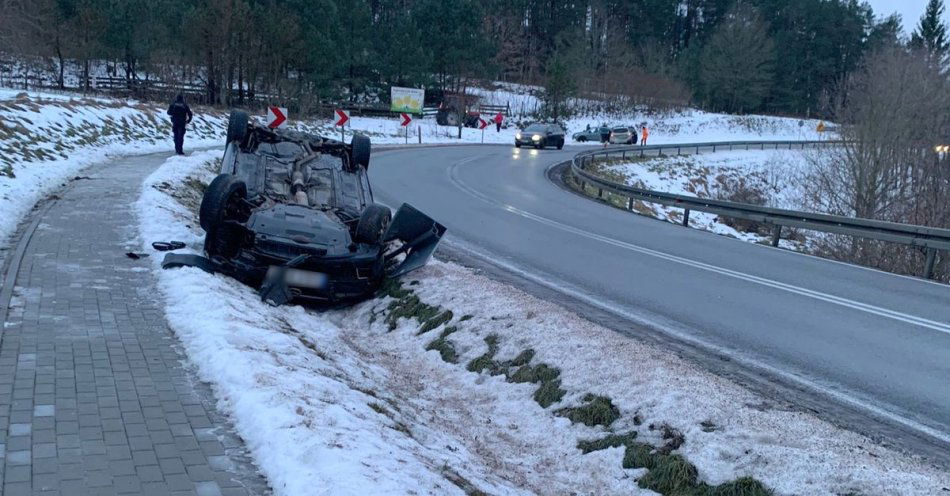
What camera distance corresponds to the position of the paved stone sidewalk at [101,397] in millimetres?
4477

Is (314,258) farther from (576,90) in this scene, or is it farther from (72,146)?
(576,90)

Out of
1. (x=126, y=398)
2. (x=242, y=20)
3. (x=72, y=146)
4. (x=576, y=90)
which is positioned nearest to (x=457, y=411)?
(x=126, y=398)

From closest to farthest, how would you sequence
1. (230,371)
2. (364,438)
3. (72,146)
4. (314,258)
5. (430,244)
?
(364,438) → (230,371) → (314,258) → (430,244) → (72,146)

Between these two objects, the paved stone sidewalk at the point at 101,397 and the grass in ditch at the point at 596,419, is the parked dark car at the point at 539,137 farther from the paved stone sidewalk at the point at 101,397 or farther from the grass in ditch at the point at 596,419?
the paved stone sidewalk at the point at 101,397

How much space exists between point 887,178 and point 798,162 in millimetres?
19114

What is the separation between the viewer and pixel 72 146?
763 inches

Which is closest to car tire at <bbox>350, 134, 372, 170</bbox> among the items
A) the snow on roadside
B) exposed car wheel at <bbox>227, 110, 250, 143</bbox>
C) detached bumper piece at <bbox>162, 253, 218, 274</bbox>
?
exposed car wheel at <bbox>227, 110, 250, 143</bbox>

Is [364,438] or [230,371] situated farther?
[230,371]

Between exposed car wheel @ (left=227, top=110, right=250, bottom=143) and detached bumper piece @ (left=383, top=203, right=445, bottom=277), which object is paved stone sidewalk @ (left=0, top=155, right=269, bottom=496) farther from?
detached bumper piece @ (left=383, top=203, right=445, bottom=277)

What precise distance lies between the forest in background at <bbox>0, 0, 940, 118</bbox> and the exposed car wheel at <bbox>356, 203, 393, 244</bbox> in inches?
998

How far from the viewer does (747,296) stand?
10.2m

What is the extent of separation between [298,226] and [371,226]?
2.96ft

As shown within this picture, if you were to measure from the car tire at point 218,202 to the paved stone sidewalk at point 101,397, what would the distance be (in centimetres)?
91

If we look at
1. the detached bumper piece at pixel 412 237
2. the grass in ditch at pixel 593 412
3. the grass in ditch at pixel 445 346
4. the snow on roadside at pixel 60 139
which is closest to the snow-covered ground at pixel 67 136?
the snow on roadside at pixel 60 139
